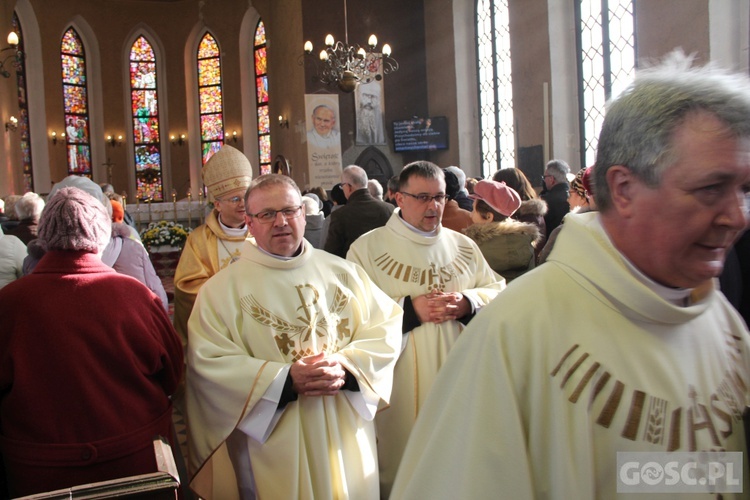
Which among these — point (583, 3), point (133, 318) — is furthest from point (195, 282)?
point (583, 3)

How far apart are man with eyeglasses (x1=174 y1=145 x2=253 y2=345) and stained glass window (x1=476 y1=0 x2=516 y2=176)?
9800 millimetres

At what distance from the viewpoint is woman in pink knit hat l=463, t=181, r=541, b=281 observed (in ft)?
12.4

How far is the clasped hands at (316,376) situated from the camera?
8.65ft

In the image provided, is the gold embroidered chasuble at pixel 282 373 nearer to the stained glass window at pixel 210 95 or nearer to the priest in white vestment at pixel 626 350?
the priest in white vestment at pixel 626 350

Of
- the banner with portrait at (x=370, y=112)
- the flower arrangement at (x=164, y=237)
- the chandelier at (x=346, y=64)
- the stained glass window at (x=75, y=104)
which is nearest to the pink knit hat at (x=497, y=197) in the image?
the flower arrangement at (x=164, y=237)

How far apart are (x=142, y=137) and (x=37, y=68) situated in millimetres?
3598

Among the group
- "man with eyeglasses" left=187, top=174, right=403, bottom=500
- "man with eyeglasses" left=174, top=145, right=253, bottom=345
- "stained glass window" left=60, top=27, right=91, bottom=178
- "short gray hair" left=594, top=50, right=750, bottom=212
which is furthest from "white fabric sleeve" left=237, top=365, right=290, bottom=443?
"stained glass window" left=60, top=27, right=91, bottom=178

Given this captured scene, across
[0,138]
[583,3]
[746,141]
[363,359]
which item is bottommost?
[363,359]

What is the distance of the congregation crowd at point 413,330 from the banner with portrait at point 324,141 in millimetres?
9822

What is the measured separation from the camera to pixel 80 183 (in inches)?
145

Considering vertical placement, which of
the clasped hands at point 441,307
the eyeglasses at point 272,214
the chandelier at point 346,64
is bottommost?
the clasped hands at point 441,307

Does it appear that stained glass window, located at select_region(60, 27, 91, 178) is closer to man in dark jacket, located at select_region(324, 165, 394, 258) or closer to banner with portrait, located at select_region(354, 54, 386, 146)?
banner with portrait, located at select_region(354, 54, 386, 146)

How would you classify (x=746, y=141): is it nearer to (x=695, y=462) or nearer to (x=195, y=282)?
(x=695, y=462)

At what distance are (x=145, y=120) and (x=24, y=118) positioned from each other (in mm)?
3732
